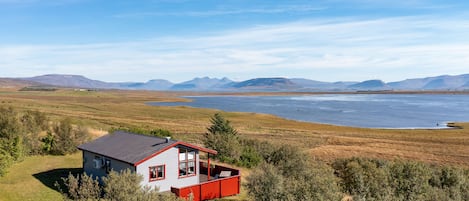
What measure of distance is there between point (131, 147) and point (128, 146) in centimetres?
52

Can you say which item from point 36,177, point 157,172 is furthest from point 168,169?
point 36,177

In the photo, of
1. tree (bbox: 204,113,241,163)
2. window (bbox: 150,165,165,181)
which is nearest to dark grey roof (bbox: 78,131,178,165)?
window (bbox: 150,165,165,181)

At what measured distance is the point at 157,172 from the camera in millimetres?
23156

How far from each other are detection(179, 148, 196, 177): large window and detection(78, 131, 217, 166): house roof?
0.58 m

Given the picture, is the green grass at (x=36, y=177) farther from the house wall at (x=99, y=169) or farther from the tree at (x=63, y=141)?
the house wall at (x=99, y=169)

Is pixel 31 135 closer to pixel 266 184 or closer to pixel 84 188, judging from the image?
pixel 84 188

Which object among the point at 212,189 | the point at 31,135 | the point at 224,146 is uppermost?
the point at 31,135

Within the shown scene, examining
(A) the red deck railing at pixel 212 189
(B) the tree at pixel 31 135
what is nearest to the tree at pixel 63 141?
(B) the tree at pixel 31 135

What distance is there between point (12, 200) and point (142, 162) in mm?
7884

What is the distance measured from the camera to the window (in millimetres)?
22878

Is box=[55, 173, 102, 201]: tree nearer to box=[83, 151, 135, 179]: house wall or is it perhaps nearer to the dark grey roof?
A: the dark grey roof

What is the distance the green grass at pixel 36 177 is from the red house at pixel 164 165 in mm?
3434

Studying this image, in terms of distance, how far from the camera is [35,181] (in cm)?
2641

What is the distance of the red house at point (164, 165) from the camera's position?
2265 centimetres
